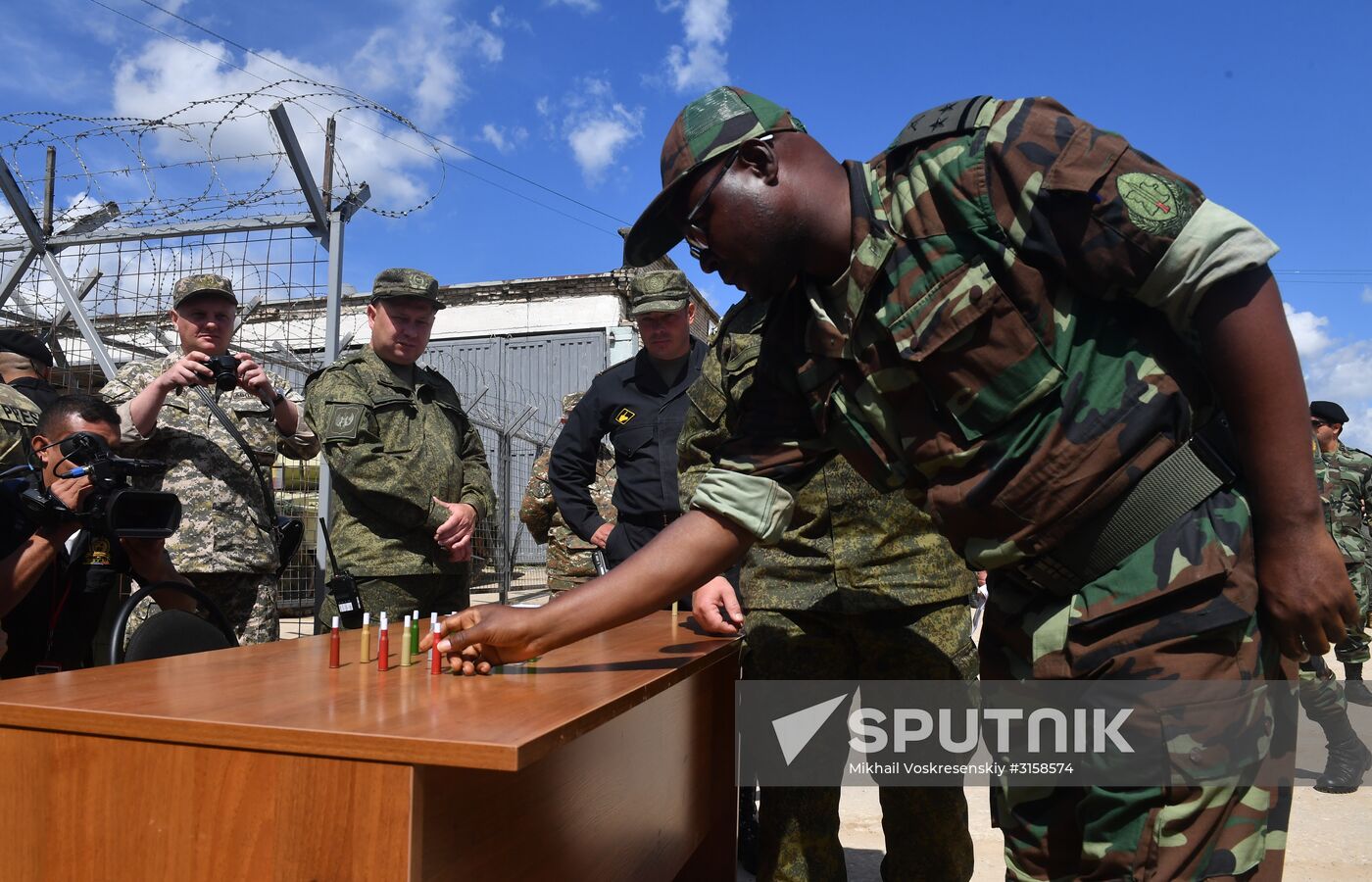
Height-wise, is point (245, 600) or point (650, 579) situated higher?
point (650, 579)

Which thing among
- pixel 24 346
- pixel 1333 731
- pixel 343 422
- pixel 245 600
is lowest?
pixel 1333 731

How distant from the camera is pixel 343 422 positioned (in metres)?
3.50

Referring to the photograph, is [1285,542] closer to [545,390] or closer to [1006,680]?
[1006,680]

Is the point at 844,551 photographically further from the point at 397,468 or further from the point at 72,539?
the point at 72,539

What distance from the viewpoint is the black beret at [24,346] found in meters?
4.07

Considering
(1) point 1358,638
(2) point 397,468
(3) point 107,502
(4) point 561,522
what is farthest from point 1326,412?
(3) point 107,502

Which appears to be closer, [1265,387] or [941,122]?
[1265,387]

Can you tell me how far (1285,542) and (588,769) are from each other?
1.22 meters

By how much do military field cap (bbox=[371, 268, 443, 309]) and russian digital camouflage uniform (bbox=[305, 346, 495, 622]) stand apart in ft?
0.81

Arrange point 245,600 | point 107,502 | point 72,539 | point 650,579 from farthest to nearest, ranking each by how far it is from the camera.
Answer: point 245,600 < point 72,539 < point 107,502 < point 650,579

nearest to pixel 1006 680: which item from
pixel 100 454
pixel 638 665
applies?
pixel 638 665

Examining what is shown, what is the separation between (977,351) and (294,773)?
106cm

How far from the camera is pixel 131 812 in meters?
1.31

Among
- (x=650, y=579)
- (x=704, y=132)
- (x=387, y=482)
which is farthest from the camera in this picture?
(x=387, y=482)
